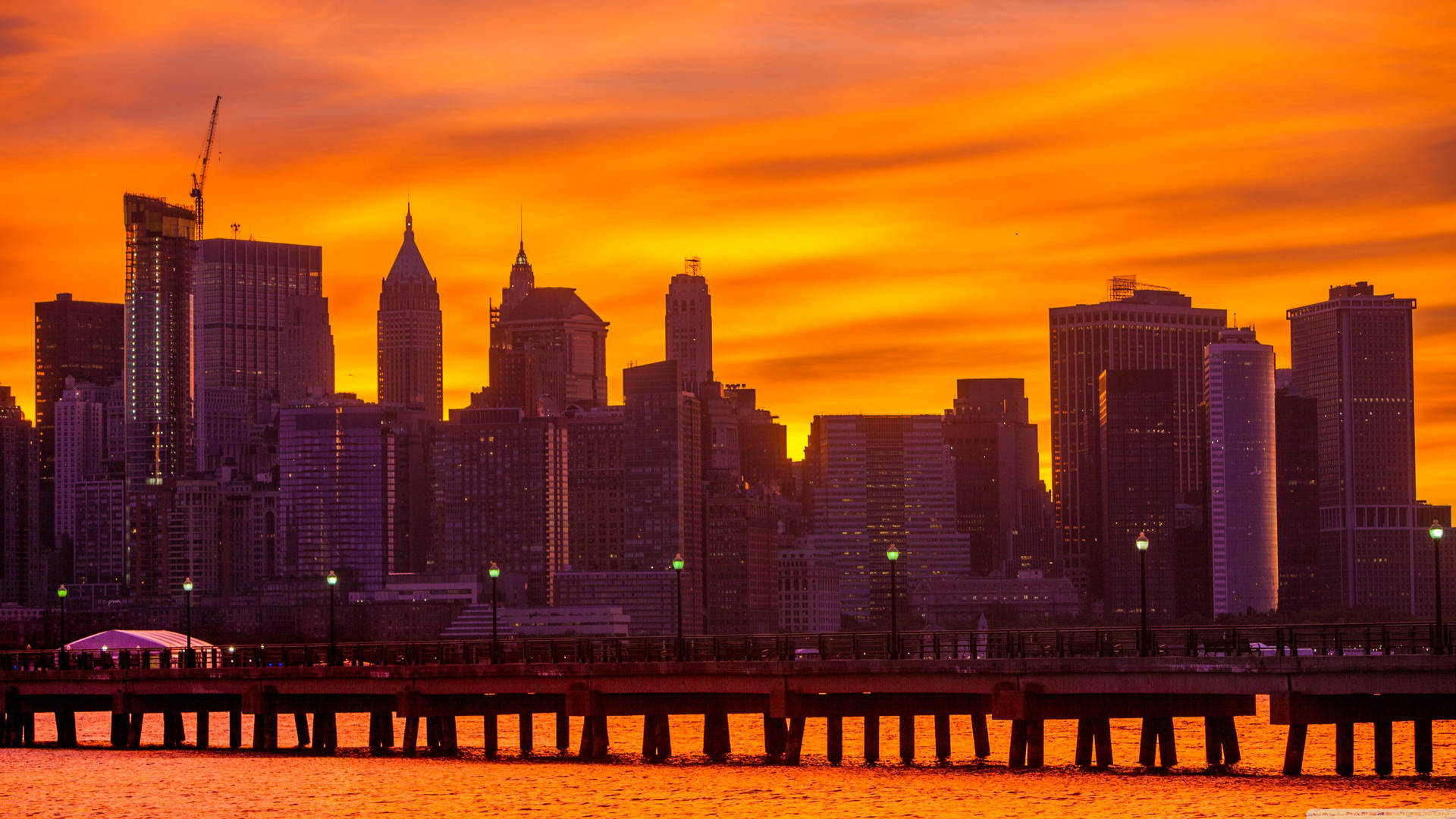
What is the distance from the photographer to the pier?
266 ft

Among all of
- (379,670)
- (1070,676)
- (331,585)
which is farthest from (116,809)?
(1070,676)

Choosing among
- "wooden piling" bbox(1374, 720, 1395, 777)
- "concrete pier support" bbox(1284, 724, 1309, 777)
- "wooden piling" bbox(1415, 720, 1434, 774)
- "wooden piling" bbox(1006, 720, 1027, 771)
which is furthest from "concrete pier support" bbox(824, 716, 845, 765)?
"wooden piling" bbox(1415, 720, 1434, 774)

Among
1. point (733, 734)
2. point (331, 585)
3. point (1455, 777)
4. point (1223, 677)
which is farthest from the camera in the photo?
point (733, 734)

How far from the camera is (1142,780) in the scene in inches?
3595

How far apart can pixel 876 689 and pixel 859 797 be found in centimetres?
485

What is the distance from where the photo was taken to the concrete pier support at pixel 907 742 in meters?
101

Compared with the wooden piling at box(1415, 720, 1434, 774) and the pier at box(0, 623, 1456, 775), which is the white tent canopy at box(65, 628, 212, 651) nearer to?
the pier at box(0, 623, 1456, 775)

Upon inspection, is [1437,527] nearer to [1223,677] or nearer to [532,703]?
[1223,677]

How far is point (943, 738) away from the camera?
331ft

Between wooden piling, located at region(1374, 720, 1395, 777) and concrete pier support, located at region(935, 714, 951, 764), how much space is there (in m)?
18.0

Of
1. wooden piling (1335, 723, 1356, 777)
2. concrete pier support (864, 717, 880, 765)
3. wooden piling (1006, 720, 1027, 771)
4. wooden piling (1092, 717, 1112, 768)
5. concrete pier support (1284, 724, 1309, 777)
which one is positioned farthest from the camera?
concrete pier support (864, 717, 880, 765)

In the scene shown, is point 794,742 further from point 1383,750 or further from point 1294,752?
point 1383,750

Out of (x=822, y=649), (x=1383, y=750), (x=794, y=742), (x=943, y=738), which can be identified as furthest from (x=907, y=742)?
(x=1383, y=750)

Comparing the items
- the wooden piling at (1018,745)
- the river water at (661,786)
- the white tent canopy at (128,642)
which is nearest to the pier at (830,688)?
the wooden piling at (1018,745)
